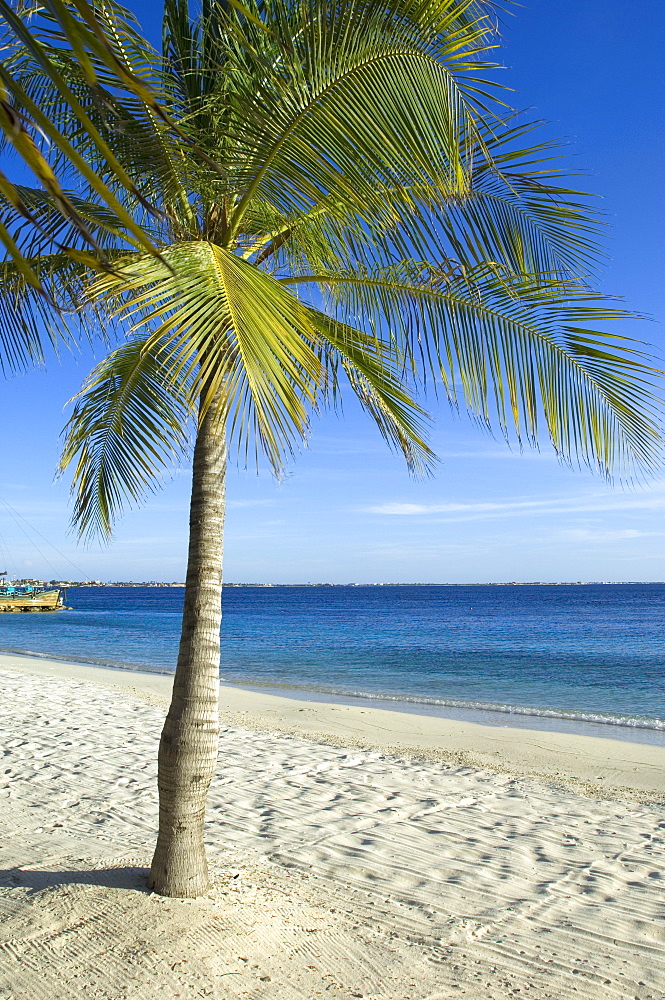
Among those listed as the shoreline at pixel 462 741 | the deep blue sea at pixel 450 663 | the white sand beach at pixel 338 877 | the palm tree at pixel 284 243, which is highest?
the palm tree at pixel 284 243

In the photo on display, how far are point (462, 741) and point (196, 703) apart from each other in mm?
7888

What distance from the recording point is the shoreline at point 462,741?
831 cm

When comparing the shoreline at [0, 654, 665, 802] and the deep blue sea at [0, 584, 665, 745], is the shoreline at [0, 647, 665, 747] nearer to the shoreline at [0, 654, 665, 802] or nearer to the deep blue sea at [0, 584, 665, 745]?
the deep blue sea at [0, 584, 665, 745]

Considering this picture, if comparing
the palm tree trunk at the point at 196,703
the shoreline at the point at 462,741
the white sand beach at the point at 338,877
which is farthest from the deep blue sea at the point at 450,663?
the palm tree trunk at the point at 196,703

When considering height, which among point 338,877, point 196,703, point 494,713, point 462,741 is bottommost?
point 494,713

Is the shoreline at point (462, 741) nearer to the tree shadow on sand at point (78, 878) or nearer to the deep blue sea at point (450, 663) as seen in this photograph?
the deep blue sea at point (450, 663)

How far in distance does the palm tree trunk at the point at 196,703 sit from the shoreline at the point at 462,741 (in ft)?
17.0

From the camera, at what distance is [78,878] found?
393 cm

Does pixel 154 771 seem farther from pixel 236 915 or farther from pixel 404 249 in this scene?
pixel 404 249

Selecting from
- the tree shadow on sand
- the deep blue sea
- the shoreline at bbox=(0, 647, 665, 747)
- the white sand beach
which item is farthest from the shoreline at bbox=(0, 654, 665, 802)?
the tree shadow on sand

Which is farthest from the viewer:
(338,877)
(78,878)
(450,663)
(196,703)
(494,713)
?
(450,663)

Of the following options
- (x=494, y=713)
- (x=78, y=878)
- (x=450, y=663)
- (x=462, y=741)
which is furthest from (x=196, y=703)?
(x=450, y=663)

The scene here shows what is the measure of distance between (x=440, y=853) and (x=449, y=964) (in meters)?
1.60

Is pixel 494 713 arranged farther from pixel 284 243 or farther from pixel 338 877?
pixel 284 243
